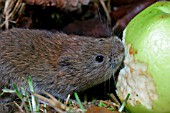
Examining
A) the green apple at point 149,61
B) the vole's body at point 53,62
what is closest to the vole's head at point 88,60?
the vole's body at point 53,62

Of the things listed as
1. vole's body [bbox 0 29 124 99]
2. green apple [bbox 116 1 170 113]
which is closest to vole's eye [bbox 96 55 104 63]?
vole's body [bbox 0 29 124 99]

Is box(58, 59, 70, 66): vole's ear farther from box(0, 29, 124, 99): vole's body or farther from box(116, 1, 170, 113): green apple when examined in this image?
box(116, 1, 170, 113): green apple

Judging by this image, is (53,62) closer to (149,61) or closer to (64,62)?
(64,62)

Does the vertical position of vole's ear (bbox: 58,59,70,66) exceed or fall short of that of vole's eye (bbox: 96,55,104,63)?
it falls short

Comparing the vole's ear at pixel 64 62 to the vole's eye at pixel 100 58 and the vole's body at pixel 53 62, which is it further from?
the vole's eye at pixel 100 58

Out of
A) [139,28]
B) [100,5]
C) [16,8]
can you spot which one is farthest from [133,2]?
[139,28]

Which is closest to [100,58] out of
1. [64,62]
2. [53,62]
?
[64,62]

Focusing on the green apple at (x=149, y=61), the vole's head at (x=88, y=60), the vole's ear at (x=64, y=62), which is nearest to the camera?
the green apple at (x=149, y=61)
